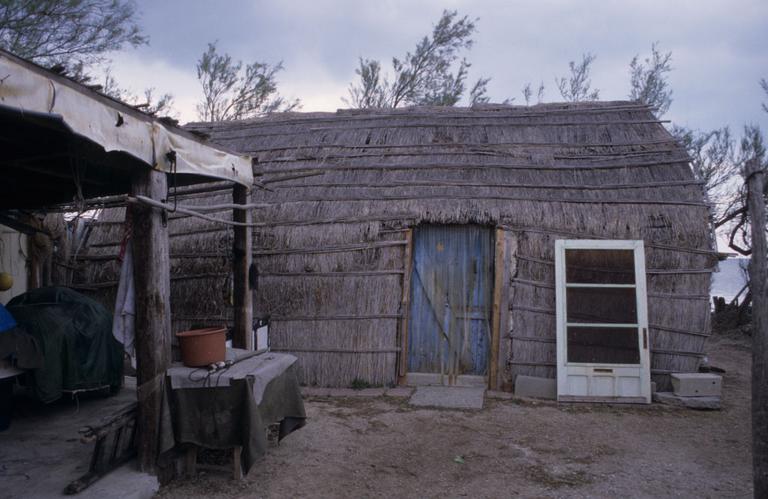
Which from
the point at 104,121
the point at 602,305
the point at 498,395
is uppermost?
the point at 104,121

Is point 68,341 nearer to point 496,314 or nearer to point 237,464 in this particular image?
point 237,464

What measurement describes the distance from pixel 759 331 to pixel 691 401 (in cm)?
370

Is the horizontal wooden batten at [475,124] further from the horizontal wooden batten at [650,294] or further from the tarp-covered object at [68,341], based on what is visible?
the tarp-covered object at [68,341]

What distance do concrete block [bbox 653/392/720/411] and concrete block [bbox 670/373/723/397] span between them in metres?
0.06

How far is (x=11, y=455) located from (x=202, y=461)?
1498mm

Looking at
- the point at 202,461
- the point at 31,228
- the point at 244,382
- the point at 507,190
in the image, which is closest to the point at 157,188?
the point at 244,382

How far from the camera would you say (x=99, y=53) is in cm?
1125

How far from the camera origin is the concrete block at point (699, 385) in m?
6.86

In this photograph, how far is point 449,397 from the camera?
7.12 meters

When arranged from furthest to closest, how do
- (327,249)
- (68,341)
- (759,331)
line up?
(327,249) → (68,341) → (759,331)

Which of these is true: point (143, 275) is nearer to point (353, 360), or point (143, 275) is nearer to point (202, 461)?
point (202, 461)

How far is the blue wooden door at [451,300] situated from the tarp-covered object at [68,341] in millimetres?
3740

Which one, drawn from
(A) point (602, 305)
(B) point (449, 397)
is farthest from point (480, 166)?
(B) point (449, 397)

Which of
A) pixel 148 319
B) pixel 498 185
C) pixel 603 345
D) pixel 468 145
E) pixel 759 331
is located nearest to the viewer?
pixel 759 331
